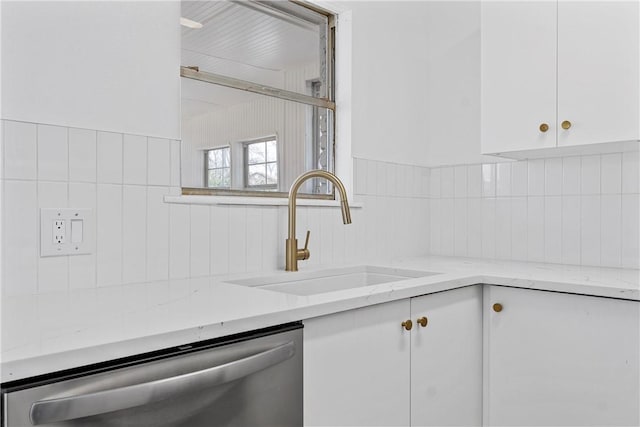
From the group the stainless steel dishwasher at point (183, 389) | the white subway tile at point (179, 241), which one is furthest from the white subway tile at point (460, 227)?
the stainless steel dishwasher at point (183, 389)

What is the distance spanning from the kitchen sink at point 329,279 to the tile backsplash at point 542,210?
2.24ft

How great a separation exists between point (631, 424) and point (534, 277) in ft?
1.60

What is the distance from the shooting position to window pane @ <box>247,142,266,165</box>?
6.33 ft

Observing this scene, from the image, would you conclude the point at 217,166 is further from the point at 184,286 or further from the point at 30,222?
the point at 30,222

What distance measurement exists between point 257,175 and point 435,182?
108cm

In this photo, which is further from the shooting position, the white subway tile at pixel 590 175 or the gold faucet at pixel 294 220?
the white subway tile at pixel 590 175

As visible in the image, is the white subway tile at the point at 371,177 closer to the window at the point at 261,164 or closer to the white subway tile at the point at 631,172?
the window at the point at 261,164

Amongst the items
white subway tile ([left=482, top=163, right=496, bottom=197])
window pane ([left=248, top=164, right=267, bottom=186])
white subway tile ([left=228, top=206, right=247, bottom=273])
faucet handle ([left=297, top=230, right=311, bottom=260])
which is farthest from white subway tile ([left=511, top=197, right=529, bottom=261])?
white subway tile ([left=228, top=206, right=247, bottom=273])

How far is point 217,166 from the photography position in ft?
5.93

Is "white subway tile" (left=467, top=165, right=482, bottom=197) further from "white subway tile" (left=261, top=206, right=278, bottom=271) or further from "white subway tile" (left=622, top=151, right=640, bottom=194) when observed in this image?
"white subway tile" (left=261, top=206, right=278, bottom=271)

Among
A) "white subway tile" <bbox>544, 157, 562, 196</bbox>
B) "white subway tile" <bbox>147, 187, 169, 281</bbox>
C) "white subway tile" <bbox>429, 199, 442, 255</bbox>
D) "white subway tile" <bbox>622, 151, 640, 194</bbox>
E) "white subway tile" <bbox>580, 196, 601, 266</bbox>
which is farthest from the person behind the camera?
"white subway tile" <bbox>429, 199, 442, 255</bbox>

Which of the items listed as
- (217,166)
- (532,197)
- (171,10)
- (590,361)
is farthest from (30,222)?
(532,197)

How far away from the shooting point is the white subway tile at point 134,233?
4.83ft

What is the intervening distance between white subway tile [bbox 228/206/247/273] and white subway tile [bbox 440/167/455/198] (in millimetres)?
1206
